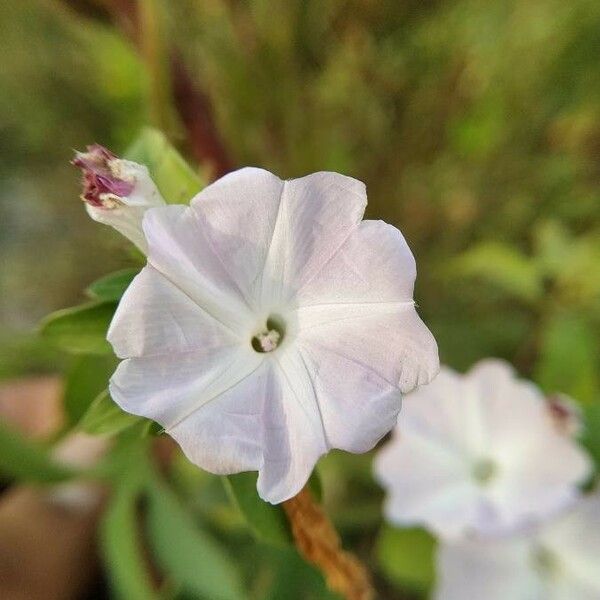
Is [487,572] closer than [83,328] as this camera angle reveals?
No

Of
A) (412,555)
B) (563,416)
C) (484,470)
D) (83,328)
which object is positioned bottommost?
(412,555)

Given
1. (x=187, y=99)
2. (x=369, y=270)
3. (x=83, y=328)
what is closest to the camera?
(x=369, y=270)

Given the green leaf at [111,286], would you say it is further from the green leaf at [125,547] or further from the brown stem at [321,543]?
the green leaf at [125,547]

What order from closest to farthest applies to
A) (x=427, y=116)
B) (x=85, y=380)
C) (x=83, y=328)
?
(x=83, y=328) → (x=85, y=380) → (x=427, y=116)

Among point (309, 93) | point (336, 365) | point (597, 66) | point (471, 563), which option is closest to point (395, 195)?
point (309, 93)

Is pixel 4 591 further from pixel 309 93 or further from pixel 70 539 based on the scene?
pixel 309 93

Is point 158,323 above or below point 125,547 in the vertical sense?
above

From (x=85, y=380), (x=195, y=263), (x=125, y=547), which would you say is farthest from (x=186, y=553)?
(x=195, y=263)

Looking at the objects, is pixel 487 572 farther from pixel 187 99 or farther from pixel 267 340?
pixel 187 99
